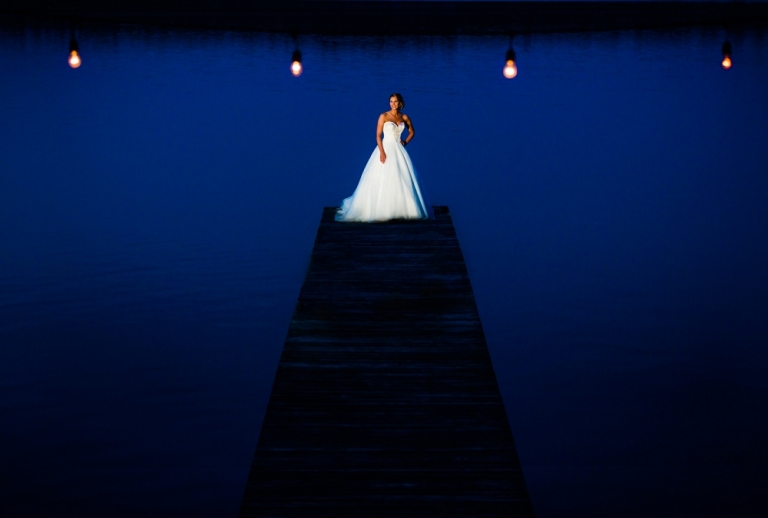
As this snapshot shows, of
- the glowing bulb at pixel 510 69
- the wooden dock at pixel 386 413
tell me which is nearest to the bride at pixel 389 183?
the wooden dock at pixel 386 413

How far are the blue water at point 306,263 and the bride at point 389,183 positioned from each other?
1.08 m

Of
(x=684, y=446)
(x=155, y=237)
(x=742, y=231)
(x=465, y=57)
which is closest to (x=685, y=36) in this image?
(x=465, y=57)

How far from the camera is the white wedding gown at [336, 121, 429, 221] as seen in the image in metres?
10.3

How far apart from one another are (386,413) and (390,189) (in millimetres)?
5532

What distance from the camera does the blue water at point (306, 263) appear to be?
236 inches

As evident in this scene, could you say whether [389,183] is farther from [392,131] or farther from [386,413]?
[386,413]

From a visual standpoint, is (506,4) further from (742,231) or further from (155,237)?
(155,237)

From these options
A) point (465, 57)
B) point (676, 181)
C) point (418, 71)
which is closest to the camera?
point (676, 181)

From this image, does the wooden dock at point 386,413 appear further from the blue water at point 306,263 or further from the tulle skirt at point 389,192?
the tulle skirt at point 389,192

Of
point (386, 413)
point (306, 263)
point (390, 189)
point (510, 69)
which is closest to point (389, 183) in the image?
point (390, 189)

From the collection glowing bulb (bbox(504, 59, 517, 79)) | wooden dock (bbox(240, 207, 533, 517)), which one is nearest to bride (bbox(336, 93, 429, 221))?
wooden dock (bbox(240, 207, 533, 517))

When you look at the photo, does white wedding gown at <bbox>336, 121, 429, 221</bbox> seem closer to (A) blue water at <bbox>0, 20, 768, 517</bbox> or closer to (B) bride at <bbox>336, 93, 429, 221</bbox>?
(B) bride at <bbox>336, 93, 429, 221</bbox>

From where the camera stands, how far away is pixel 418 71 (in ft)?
112

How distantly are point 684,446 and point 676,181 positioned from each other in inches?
436
